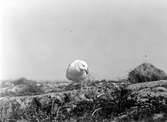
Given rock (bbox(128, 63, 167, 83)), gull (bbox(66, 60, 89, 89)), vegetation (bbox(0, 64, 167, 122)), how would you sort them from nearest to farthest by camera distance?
vegetation (bbox(0, 64, 167, 122))
rock (bbox(128, 63, 167, 83))
gull (bbox(66, 60, 89, 89))

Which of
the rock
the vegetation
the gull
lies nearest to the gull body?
the gull

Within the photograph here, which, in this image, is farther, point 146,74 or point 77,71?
point 77,71

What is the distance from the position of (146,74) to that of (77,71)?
280 centimetres

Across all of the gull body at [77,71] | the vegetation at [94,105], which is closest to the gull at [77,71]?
the gull body at [77,71]

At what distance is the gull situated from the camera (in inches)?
355

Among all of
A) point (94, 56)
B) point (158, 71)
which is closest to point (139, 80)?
point (158, 71)

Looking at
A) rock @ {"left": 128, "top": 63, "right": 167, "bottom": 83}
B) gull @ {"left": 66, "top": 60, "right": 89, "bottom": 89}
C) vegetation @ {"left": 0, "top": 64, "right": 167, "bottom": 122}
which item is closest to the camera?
vegetation @ {"left": 0, "top": 64, "right": 167, "bottom": 122}

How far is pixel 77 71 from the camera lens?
9438 millimetres

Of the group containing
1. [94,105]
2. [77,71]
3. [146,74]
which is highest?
[77,71]

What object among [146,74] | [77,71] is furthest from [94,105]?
[77,71]

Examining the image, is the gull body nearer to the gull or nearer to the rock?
the gull

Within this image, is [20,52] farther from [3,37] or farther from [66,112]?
[66,112]

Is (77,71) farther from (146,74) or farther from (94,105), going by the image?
(94,105)

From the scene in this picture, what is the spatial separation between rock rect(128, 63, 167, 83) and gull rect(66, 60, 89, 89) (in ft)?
6.14
